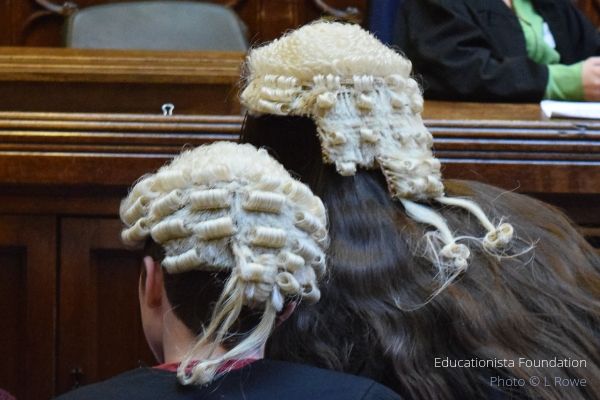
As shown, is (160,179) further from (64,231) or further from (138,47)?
(138,47)

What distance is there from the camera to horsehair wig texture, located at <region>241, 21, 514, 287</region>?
4.72 ft

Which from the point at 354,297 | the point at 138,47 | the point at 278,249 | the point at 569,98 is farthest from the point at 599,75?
the point at 278,249

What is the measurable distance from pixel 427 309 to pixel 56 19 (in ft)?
10.4

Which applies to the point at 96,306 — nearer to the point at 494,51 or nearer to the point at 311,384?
the point at 311,384

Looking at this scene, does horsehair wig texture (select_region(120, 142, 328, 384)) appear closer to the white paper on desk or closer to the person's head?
the person's head

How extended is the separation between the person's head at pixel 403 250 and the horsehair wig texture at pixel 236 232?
0.64ft

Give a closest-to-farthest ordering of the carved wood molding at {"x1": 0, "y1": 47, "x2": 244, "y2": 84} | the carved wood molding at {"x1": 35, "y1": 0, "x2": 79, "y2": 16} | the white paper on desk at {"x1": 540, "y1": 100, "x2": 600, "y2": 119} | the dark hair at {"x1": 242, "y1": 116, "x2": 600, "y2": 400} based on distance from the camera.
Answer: the dark hair at {"x1": 242, "y1": 116, "x2": 600, "y2": 400} → the white paper on desk at {"x1": 540, "y1": 100, "x2": 600, "y2": 119} → the carved wood molding at {"x1": 0, "y1": 47, "x2": 244, "y2": 84} → the carved wood molding at {"x1": 35, "y1": 0, "x2": 79, "y2": 16}

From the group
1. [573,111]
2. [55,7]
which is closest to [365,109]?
[573,111]

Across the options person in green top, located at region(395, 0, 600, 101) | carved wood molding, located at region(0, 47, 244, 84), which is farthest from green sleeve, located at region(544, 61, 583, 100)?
carved wood molding, located at region(0, 47, 244, 84)

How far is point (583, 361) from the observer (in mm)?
1388

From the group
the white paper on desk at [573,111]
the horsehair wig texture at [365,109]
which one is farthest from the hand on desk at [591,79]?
the horsehair wig texture at [365,109]

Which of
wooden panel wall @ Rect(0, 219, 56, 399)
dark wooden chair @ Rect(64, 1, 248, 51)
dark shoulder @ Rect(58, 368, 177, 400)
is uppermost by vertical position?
dark shoulder @ Rect(58, 368, 177, 400)

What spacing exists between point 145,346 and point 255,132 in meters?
0.47

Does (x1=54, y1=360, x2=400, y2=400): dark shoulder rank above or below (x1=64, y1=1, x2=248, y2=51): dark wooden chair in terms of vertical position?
above
